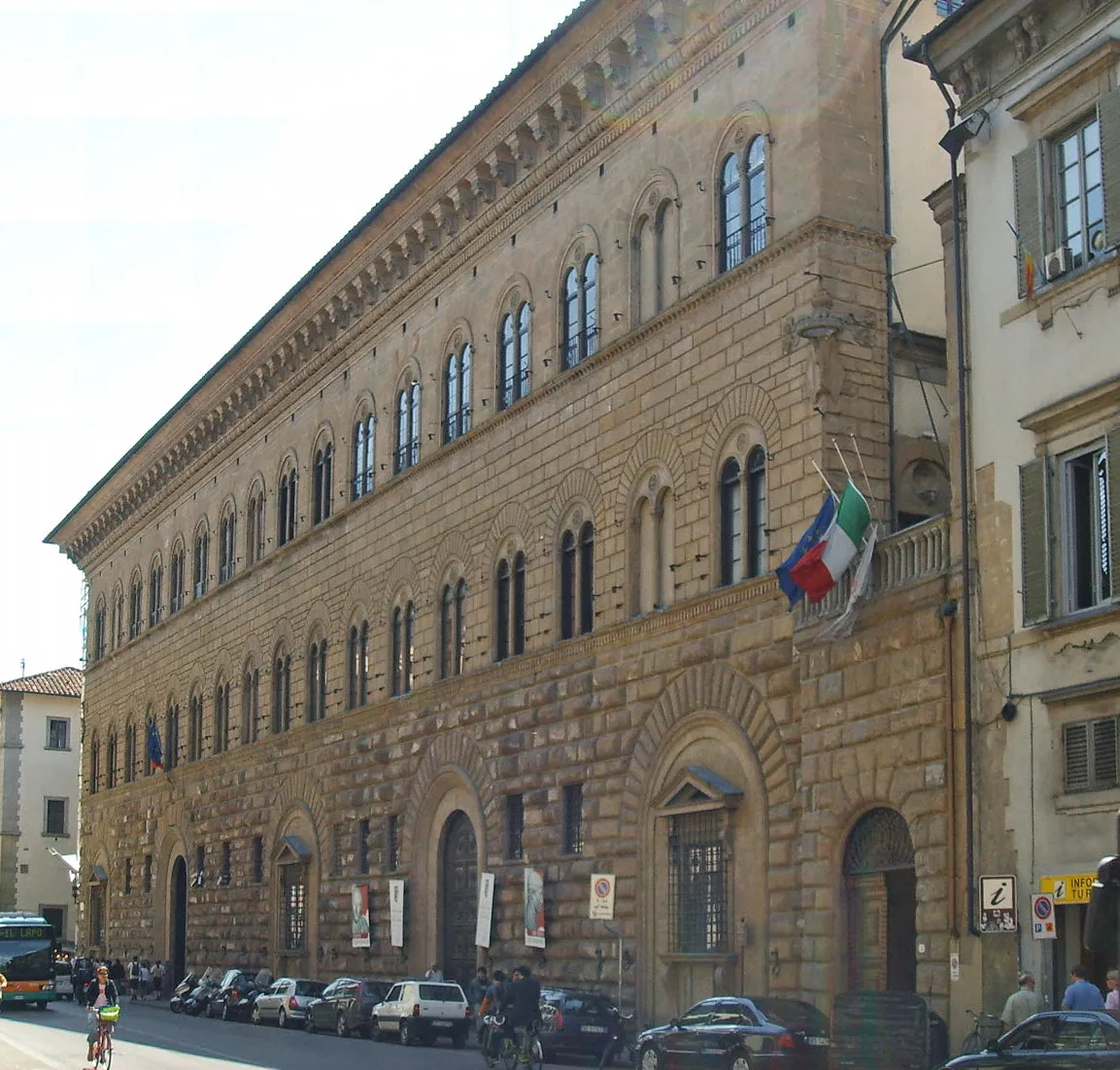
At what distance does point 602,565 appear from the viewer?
33344mm

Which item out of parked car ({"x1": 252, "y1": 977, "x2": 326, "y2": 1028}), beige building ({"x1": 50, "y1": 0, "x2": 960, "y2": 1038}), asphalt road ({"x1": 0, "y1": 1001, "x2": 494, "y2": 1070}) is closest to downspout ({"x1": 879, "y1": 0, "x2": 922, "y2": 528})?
beige building ({"x1": 50, "y1": 0, "x2": 960, "y2": 1038})

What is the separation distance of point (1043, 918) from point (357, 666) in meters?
24.7

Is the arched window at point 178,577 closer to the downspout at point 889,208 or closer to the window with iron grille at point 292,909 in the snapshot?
the window with iron grille at point 292,909

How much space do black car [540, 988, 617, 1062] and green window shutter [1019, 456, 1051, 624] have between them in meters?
10.1

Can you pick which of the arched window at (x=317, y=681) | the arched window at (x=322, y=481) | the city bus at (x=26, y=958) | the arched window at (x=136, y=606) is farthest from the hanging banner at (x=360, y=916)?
the arched window at (x=136, y=606)

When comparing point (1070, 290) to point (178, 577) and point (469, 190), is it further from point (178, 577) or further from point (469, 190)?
point (178, 577)

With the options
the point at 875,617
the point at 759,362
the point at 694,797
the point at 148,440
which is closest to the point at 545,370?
the point at 759,362

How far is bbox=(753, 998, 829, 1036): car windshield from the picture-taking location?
80.0 ft

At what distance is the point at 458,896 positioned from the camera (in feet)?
127

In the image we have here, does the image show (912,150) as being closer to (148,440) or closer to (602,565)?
(602,565)

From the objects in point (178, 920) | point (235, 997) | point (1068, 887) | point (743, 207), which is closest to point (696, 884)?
point (1068, 887)

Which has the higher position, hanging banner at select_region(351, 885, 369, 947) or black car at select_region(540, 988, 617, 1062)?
hanging banner at select_region(351, 885, 369, 947)

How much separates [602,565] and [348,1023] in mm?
10712

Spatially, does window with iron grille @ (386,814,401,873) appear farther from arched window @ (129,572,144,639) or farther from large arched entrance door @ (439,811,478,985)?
arched window @ (129,572,144,639)
